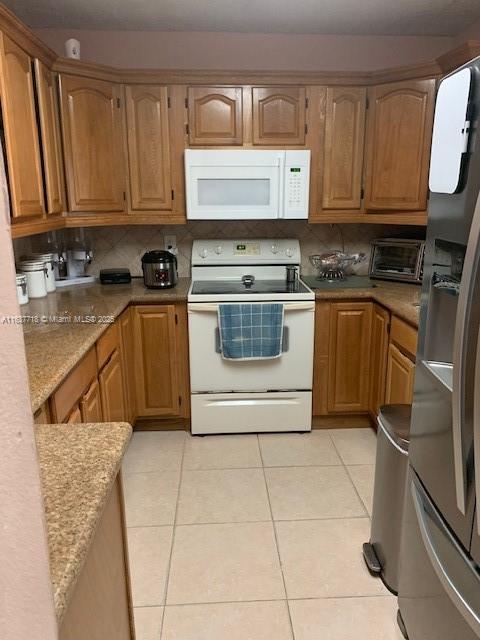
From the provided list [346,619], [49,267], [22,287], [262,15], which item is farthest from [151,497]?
[262,15]

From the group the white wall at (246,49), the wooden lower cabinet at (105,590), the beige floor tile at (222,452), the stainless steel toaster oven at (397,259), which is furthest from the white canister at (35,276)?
the stainless steel toaster oven at (397,259)

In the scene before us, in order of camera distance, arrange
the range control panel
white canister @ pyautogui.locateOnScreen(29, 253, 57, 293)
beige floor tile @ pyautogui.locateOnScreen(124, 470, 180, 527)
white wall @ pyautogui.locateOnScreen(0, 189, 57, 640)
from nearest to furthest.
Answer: white wall @ pyautogui.locateOnScreen(0, 189, 57, 640) → beige floor tile @ pyautogui.locateOnScreen(124, 470, 180, 527) → white canister @ pyautogui.locateOnScreen(29, 253, 57, 293) → the range control panel

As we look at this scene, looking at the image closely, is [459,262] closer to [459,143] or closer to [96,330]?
[459,143]

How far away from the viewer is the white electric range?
9.46ft

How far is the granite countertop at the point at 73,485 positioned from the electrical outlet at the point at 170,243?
230cm

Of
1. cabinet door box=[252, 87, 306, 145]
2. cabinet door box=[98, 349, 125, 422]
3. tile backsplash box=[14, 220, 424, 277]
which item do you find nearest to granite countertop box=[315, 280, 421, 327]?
tile backsplash box=[14, 220, 424, 277]

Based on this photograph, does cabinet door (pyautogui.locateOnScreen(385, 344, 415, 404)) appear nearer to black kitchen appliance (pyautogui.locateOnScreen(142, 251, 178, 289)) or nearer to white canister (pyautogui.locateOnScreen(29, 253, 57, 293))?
black kitchen appliance (pyautogui.locateOnScreen(142, 251, 178, 289))

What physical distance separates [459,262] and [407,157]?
1.95 m

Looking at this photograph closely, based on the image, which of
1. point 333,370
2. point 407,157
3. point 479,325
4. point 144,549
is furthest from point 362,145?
point 144,549

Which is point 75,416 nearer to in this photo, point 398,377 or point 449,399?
point 449,399

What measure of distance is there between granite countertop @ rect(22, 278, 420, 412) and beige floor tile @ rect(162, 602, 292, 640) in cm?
93

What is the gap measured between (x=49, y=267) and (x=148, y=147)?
0.95 meters

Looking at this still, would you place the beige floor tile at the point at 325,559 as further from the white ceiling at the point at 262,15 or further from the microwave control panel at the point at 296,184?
the white ceiling at the point at 262,15

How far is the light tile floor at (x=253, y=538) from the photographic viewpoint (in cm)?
170
